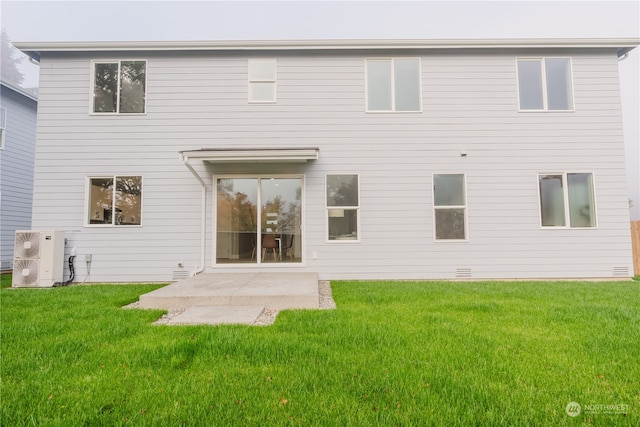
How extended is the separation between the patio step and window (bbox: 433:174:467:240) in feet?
12.0

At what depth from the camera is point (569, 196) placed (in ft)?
25.5

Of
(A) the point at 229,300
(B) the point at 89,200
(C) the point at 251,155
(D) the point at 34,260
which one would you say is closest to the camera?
(A) the point at 229,300

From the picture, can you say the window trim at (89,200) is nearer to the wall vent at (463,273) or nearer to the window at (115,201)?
the window at (115,201)

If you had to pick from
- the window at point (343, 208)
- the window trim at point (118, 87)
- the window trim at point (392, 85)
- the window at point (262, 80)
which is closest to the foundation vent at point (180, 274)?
the window at point (343, 208)

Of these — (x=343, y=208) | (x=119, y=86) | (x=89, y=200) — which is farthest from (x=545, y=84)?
(x=89, y=200)

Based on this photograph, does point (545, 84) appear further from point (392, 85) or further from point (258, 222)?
point (258, 222)

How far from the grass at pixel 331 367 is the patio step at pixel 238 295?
54 centimetres

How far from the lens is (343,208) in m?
7.73

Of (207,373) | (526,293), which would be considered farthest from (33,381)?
(526,293)

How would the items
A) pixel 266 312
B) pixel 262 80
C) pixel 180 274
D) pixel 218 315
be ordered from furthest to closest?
pixel 262 80, pixel 180 274, pixel 266 312, pixel 218 315

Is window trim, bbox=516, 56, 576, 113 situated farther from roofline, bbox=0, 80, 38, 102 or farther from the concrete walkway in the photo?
roofline, bbox=0, 80, 38, 102

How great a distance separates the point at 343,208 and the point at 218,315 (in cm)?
413

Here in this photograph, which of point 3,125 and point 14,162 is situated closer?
point 3,125

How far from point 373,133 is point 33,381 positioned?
7242 mm
